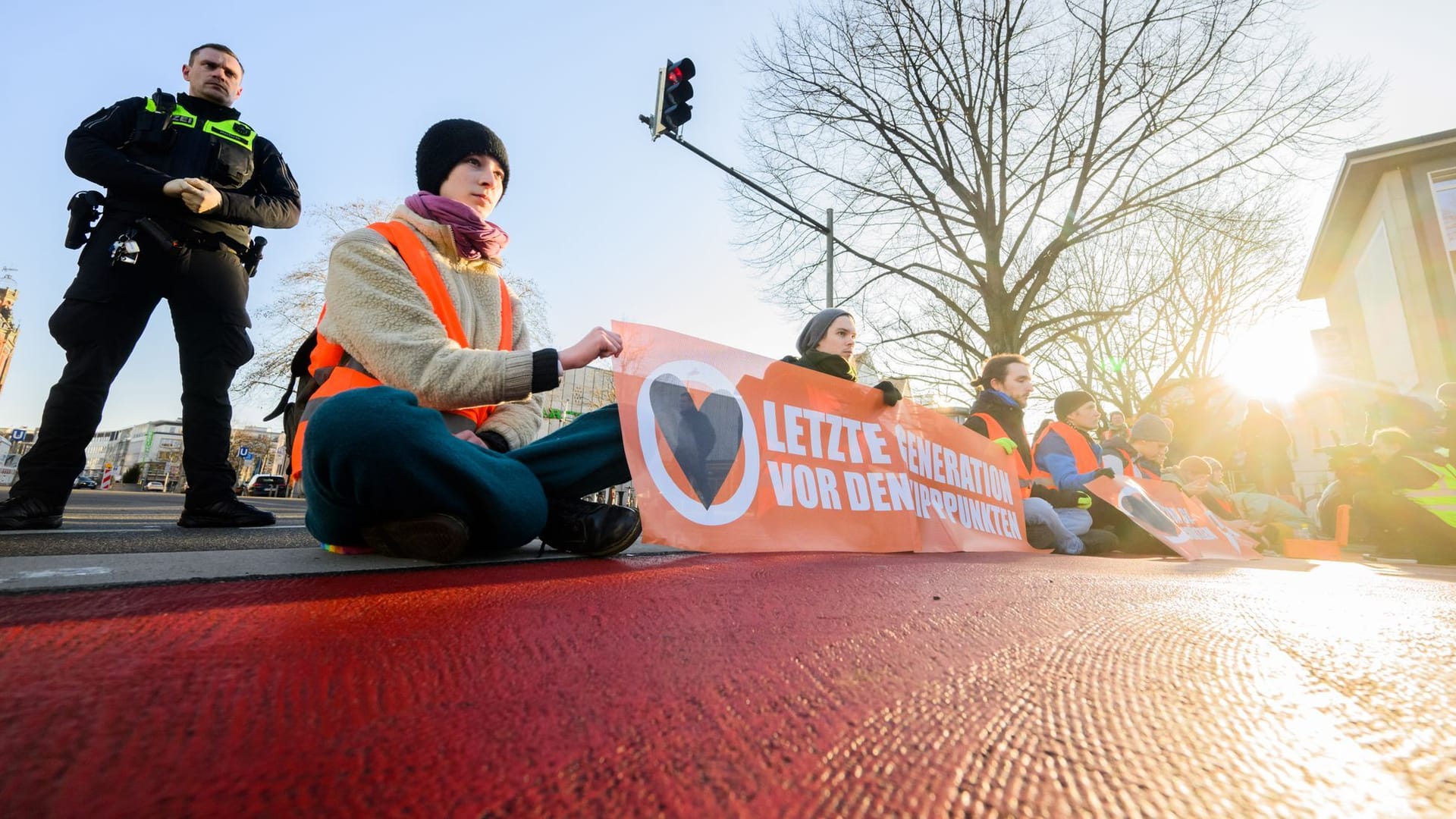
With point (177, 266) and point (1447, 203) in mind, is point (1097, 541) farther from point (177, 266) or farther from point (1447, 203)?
point (1447, 203)

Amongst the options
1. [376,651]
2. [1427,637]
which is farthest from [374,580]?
[1427,637]

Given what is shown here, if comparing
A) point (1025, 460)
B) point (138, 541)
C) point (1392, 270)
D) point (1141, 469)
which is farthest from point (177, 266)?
point (1392, 270)

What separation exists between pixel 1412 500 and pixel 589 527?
6.98 meters

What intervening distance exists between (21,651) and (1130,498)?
575cm

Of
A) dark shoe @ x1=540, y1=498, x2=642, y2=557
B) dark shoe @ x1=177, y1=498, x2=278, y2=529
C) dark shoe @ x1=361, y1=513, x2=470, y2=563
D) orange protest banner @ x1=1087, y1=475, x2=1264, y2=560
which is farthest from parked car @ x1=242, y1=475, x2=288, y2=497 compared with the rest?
dark shoe @ x1=361, y1=513, x2=470, y2=563

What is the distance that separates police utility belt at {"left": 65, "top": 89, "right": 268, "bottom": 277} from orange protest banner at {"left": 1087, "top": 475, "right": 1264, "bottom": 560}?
5.42 m

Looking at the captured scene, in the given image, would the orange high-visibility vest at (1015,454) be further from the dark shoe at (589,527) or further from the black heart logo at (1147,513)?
the dark shoe at (589,527)

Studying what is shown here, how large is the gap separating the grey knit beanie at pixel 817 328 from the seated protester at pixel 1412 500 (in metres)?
5.10

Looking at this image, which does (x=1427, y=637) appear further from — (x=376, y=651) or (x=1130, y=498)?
(x=1130, y=498)

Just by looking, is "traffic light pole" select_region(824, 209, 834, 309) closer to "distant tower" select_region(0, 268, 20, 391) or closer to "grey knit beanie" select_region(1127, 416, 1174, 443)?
"grey knit beanie" select_region(1127, 416, 1174, 443)

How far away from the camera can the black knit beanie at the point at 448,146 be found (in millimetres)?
2195

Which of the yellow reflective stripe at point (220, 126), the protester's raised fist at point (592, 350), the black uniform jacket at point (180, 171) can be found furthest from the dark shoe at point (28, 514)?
the protester's raised fist at point (592, 350)

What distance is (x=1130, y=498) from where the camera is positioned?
5.00 meters

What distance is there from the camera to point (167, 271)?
259 centimetres
